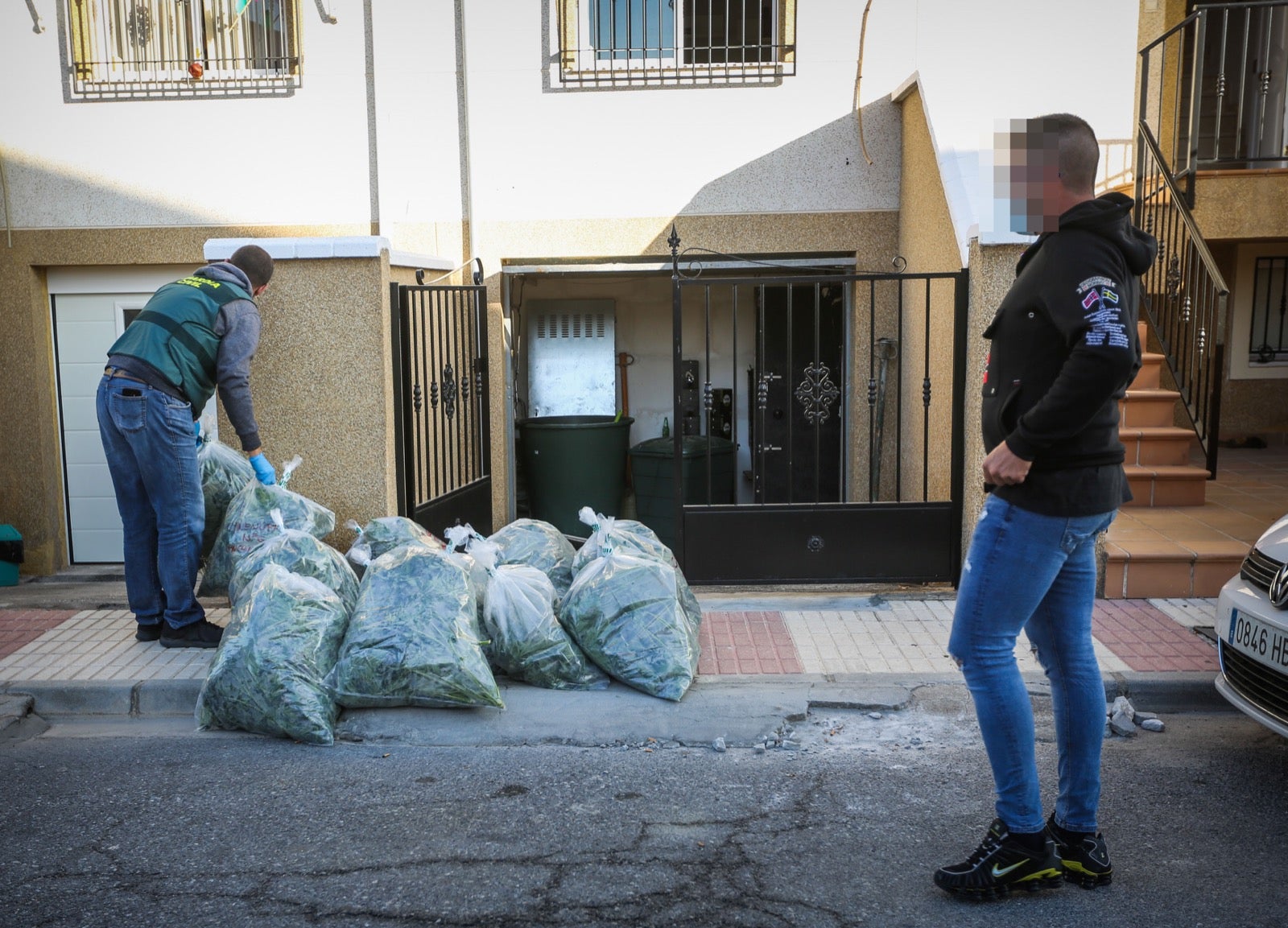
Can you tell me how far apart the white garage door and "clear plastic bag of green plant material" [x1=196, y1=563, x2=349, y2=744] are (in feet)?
15.4

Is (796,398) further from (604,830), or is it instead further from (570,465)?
(604,830)

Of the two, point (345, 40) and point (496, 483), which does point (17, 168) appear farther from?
point (496, 483)

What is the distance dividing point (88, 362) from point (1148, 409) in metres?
7.39

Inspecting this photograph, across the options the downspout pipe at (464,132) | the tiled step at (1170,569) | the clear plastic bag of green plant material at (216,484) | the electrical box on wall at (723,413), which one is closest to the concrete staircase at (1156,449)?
the tiled step at (1170,569)

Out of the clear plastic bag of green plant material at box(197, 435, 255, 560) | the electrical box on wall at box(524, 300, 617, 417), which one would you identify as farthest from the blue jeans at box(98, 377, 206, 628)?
the electrical box on wall at box(524, 300, 617, 417)

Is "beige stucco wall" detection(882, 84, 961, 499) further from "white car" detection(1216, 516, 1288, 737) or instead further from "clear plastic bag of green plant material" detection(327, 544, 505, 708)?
"clear plastic bag of green plant material" detection(327, 544, 505, 708)

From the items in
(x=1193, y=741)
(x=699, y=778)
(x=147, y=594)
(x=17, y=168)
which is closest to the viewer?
(x=699, y=778)


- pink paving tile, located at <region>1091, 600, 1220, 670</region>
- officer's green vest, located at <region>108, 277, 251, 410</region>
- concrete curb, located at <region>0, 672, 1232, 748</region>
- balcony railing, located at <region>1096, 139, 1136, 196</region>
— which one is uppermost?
balcony railing, located at <region>1096, 139, 1136, 196</region>

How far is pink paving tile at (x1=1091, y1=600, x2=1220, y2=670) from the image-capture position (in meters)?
4.65

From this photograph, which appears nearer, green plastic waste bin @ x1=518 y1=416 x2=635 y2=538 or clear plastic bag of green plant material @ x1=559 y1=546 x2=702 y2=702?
clear plastic bag of green plant material @ x1=559 y1=546 x2=702 y2=702

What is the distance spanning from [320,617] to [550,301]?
17.7ft

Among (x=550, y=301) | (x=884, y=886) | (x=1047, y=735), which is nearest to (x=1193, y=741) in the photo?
(x=1047, y=735)

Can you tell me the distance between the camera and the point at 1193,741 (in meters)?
4.09

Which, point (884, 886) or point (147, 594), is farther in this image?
point (147, 594)
